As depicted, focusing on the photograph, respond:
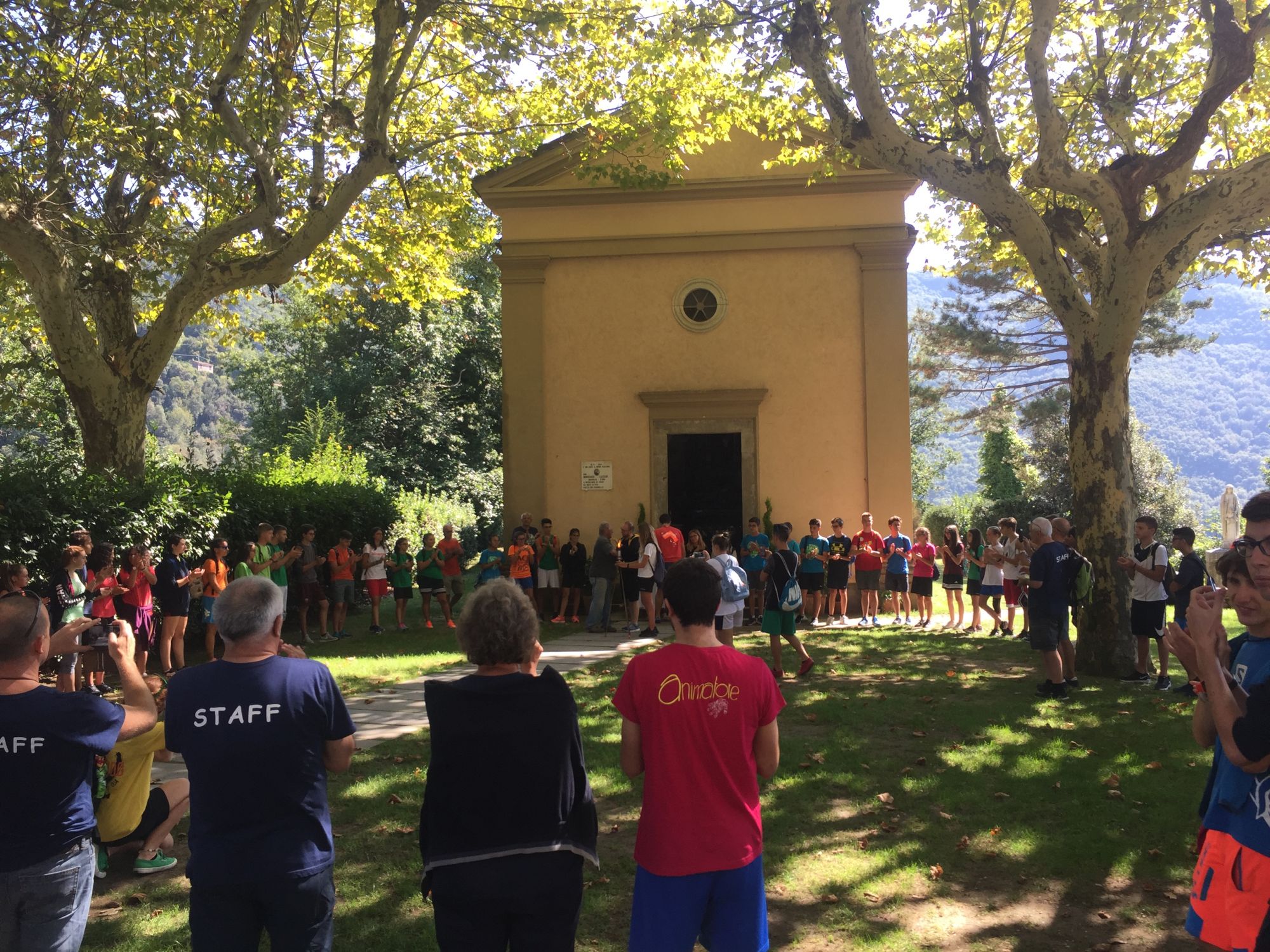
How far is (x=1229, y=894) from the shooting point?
307 centimetres

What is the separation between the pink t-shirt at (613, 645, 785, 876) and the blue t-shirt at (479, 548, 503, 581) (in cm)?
1289

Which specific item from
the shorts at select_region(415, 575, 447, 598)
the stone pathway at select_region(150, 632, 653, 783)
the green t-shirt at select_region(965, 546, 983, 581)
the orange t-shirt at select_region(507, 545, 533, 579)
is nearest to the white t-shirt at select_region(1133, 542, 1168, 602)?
the green t-shirt at select_region(965, 546, 983, 581)

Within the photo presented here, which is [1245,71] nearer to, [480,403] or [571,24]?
[571,24]

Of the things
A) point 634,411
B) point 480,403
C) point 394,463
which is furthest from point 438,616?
point 480,403

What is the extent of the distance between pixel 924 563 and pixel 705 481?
14.0 ft

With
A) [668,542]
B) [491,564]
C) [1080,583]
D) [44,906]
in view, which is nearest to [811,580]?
[668,542]

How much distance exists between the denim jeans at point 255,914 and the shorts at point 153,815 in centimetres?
291

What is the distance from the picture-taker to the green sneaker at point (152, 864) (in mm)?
5512

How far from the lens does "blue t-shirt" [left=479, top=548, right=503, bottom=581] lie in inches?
637

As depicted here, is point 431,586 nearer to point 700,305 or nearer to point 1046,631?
point 700,305

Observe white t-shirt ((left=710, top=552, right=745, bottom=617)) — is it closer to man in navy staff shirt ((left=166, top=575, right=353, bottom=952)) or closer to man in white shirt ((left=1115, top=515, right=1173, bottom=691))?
man in white shirt ((left=1115, top=515, right=1173, bottom=691))

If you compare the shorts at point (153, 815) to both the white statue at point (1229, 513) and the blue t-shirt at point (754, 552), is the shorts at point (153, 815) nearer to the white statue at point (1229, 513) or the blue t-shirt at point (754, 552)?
the blue t-shirt at point (754, 552)

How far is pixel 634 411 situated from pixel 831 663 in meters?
7.50

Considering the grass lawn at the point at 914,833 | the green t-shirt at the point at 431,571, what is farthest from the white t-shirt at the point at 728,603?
the green t-shirt at the point at 431,571
